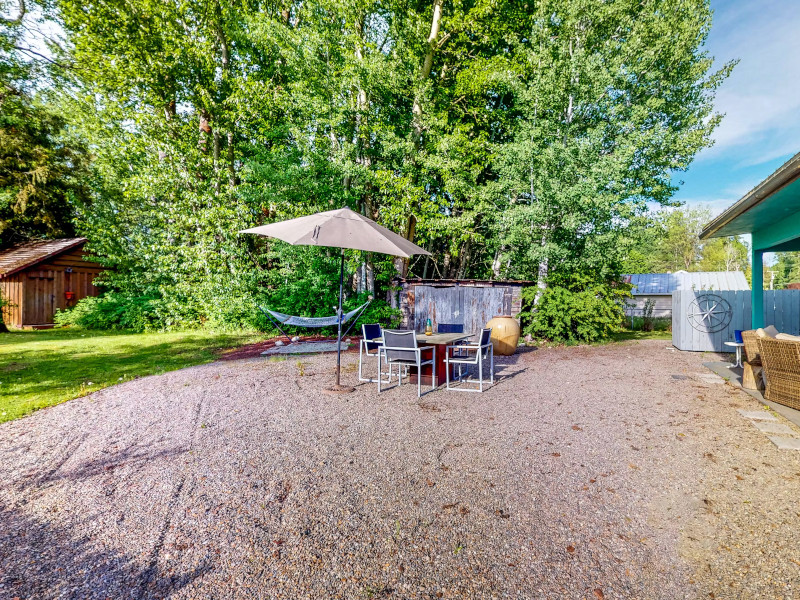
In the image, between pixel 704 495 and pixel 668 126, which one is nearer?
pixel 704 495

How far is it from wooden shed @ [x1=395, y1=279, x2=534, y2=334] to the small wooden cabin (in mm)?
11459

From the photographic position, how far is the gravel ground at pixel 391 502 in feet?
5.72

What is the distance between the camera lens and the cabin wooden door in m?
13.5

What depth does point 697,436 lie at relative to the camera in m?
3.61

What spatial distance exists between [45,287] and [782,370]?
1974 cm

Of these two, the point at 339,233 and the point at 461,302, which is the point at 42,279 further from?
the point at 339,233

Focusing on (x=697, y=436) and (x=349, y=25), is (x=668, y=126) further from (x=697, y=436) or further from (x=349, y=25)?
(x=697, y=436)

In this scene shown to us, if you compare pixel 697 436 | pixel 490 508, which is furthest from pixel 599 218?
pixel 490 508

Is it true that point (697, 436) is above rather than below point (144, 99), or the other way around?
below

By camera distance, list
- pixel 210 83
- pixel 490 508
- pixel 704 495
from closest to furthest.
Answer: pixel 490 508
pixel 704 495
pixel 210 83

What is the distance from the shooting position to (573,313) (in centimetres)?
997

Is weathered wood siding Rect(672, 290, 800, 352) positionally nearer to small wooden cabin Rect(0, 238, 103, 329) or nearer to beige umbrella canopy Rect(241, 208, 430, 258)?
beige umbrella canopy Rect(241, 208, 430, 258)

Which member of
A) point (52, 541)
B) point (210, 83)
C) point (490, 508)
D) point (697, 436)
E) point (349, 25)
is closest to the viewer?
point (52, 541)

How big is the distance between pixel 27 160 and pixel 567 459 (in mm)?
20279
